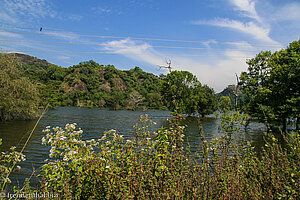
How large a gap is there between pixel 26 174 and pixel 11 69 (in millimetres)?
20403

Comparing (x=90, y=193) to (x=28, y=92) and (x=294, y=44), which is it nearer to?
(x=28, y=92)

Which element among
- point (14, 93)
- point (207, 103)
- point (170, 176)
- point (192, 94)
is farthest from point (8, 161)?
point (207, 103)

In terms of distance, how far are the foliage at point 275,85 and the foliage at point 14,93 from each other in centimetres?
2479

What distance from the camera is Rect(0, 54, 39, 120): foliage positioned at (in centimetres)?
2236

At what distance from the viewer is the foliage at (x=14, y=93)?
22359 mm

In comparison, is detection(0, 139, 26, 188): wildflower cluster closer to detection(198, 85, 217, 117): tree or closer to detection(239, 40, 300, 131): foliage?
detection(239, 40, 300, 131): foliage

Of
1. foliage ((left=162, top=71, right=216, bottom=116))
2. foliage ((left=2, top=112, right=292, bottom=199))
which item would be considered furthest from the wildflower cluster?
foliage ((left=162, top=71, right=216, bottom=116))

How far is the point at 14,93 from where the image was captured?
2316 cm

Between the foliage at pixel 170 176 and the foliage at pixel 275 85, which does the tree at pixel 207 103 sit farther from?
the foliage at pixel 170 176

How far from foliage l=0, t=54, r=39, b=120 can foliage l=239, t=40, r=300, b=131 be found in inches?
976

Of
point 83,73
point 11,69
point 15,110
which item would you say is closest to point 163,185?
point 15,110

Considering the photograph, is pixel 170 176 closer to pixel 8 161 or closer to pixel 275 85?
pixel 8 161

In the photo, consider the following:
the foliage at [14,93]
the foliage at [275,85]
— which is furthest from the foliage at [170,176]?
the foliage at [14,93]

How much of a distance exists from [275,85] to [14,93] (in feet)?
98.3
